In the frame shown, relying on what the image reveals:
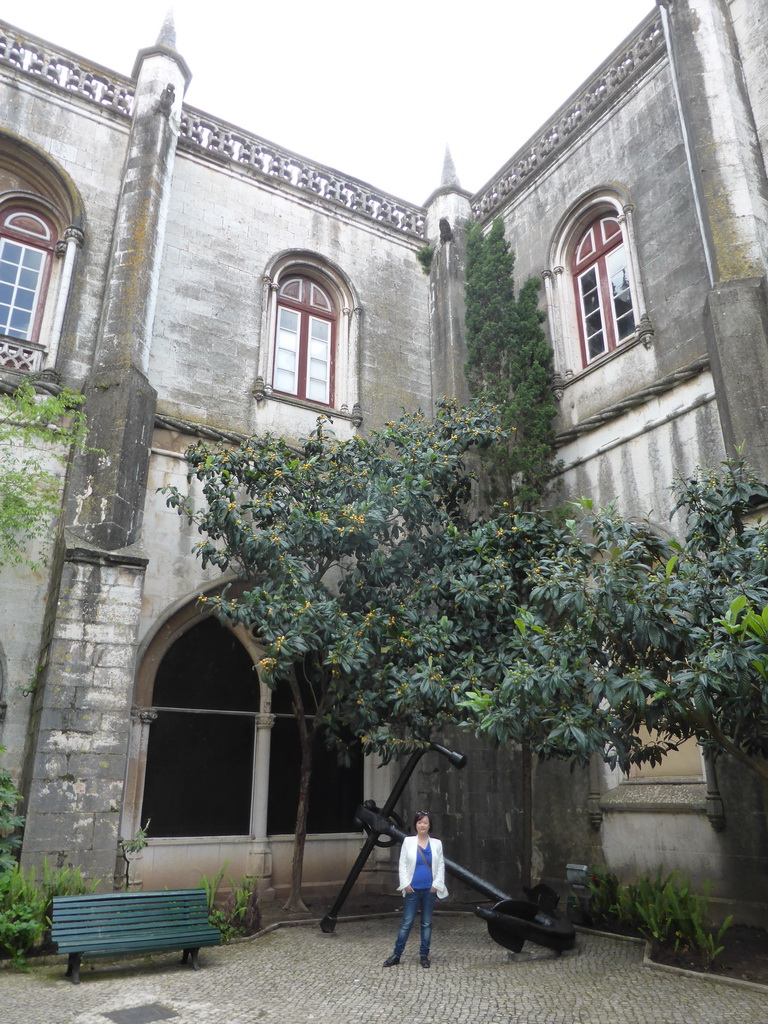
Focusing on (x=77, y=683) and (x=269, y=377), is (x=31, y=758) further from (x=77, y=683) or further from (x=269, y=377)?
(x=269, y=377)

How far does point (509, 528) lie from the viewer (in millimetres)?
9109

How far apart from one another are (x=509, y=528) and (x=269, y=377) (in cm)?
501

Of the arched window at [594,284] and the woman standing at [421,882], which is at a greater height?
the arched window at [594,284]

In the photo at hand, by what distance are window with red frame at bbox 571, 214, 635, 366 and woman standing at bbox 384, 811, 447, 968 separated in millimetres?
7417

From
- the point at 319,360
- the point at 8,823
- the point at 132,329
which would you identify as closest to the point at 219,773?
the point at 8,823

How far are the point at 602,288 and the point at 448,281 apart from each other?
2.98 metres

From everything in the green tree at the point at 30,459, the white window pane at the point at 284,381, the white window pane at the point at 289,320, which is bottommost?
the green tree at the point at 30,459

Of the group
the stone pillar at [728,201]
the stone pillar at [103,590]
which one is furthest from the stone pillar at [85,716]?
the stone pillar at [728,201]

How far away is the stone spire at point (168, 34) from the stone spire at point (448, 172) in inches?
204

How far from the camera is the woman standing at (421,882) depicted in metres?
6.50

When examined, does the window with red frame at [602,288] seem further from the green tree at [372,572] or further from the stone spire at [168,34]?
the stone spire at [168,34]

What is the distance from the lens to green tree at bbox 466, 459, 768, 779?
5547 mm

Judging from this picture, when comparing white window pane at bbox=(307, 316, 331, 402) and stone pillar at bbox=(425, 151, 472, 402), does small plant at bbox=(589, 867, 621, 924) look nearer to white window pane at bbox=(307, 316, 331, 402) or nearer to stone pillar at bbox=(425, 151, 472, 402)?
stone pillar at bbox=(425, 151, 472, 402)

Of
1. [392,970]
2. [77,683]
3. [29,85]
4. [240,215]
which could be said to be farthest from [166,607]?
[29,85]
